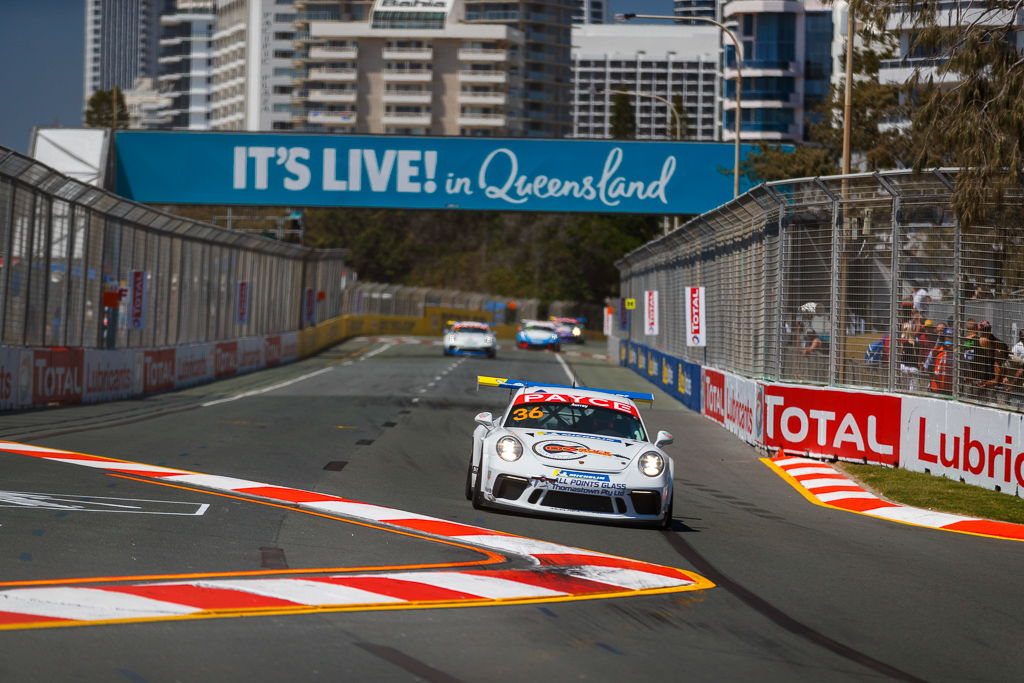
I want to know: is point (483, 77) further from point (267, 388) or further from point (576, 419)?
point (576, 419)

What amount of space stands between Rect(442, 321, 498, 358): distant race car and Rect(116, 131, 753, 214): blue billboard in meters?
17.5

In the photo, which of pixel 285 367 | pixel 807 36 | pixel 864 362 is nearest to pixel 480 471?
pixel 864 362

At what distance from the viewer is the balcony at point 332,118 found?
145 metres

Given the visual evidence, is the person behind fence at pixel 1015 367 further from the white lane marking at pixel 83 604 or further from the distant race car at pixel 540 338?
the distant race car at pixel 540 338

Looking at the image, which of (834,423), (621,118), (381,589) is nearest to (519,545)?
(381,589)

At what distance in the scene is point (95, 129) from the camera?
35.5 meters

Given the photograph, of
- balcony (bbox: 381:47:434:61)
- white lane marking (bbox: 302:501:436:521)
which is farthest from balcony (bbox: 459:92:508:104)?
white lane marking (bbox: 302:501:436:521)

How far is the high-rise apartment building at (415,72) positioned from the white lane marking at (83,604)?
136815 mm

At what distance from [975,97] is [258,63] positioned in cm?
15820

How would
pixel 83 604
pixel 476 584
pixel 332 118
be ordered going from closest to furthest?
1. pixel 83 604
2. pixel 476 584
3. pixel 332 118

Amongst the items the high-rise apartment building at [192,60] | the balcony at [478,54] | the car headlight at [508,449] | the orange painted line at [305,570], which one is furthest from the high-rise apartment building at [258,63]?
the orange painted line at [305,570]

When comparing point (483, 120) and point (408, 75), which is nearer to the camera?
point (408, 75)

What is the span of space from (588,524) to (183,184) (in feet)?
87.9

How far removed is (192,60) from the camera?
188 meters
